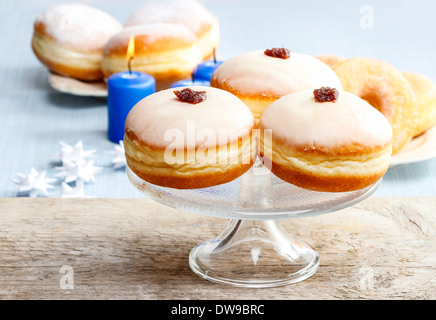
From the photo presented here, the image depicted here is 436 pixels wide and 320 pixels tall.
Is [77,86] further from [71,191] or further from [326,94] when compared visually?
[326,94]

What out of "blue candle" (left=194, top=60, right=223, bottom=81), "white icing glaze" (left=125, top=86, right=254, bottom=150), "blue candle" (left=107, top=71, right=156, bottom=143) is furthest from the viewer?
"blue candle" (left=194, top=60, right=223, bottom=81)

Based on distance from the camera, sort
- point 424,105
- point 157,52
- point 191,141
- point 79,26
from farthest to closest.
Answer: point 79,26 → point 157,52 → point 424,105 → point 191,141

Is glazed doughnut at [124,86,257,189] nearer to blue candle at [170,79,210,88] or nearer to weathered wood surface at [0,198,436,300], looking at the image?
weathered wood surface at [0,198,436,300]

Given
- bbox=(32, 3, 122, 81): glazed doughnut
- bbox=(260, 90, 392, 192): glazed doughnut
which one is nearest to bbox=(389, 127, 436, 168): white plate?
bbox=(260, 90, 392, 192): glazed doughnut

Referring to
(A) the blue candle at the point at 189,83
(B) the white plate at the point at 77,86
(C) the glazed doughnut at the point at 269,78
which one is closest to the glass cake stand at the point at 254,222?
(C) the glazed doughnut at the point at 269,78

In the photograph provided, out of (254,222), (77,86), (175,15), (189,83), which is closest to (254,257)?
(254,222)
